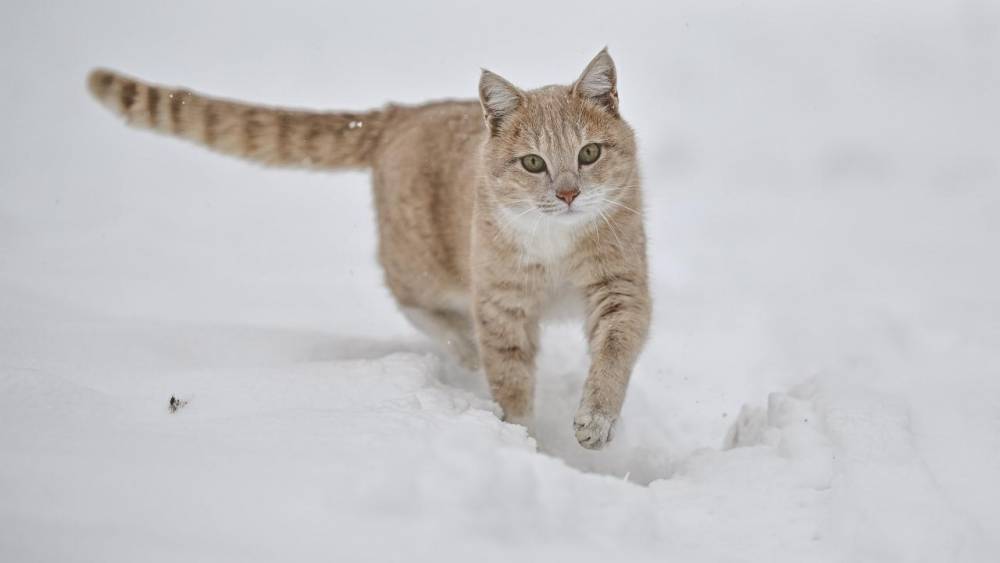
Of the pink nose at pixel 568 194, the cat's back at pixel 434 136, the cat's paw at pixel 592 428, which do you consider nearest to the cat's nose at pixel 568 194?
the pink nose at pixel 568 194

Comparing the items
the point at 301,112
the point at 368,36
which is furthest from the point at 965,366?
the point at 368,36

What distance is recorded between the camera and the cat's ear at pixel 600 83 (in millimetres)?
3639

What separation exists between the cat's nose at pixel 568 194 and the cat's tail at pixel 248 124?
165cm

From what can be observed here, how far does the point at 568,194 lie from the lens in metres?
3.42

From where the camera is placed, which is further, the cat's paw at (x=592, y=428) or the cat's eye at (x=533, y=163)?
the cat's eye at (x=533, y=163)

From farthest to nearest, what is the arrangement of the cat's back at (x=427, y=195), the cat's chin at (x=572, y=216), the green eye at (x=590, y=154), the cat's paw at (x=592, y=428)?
the cat's back at (x=427, y=195) → the green eye at (x=590, y=154) → the cat's chin at (x=572, y=216) → the cat's paw at (x=592, y=428)

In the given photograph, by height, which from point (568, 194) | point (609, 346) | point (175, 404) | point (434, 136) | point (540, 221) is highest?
point (568, 194)

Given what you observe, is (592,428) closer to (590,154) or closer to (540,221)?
(540,221)

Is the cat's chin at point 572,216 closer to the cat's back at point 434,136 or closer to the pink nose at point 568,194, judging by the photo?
the pink nose at point 568,194

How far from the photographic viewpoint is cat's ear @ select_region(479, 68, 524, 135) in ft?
12.1

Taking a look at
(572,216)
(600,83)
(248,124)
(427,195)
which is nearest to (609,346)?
(572,216)

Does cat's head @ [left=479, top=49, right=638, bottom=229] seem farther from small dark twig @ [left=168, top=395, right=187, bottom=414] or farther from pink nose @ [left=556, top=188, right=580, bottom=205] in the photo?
small dark twig @ [left=168, top=395, right=187, bottom=414]

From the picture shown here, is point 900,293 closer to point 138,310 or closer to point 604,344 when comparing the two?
point 604,344

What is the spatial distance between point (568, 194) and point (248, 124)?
2021mm
